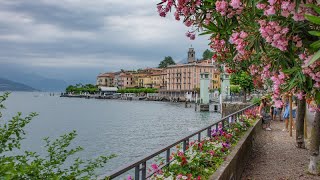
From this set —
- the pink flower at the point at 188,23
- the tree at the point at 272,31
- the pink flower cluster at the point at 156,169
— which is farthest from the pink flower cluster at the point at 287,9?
the pink flower cluster at the point at 156,169

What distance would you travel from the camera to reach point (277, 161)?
12.4 m

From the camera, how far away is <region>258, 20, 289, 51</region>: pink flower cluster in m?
3.95

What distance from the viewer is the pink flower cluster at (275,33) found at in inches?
156

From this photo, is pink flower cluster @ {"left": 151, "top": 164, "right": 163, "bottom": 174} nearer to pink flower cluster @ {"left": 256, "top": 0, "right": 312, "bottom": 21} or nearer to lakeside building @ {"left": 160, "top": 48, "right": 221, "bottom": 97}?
pink flower cluster @ {"left": 256, "top": 0, "right": 312, "bottom": 21}

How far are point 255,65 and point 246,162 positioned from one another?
5924 mm

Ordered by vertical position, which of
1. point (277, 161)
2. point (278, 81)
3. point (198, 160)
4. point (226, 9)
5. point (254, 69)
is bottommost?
point (277, 161)

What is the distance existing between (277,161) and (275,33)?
919cm

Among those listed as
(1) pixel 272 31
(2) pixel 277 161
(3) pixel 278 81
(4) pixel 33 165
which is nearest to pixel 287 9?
(1) pixel 272 31

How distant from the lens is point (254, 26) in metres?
4.48

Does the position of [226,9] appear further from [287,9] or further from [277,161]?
[277,161]

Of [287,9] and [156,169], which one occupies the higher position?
[287,9]

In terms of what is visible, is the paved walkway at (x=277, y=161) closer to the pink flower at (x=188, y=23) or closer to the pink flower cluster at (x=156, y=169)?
the pink flower cluster at (x=156, y=169)

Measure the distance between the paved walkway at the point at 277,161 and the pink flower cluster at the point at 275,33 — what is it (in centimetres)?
696

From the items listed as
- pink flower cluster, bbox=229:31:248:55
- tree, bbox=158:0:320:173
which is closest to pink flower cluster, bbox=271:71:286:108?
tree, bbox=158:0:320:173
